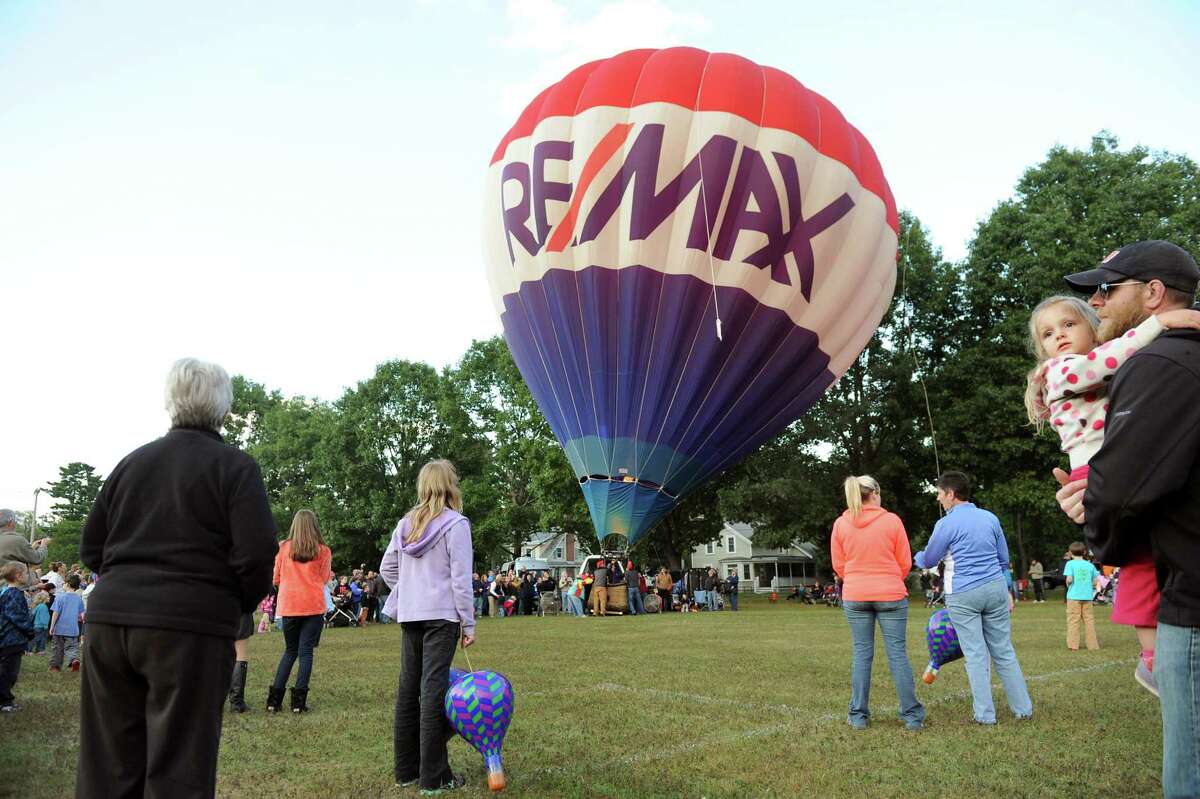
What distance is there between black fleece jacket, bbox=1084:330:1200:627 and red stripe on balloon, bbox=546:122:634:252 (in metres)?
12.7

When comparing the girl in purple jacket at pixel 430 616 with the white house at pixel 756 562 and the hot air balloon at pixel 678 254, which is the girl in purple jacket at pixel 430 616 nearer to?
the hot air balloon at pixel 678 254

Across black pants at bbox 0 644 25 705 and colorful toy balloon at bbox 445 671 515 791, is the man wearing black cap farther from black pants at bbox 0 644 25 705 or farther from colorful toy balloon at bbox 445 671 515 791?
black pants at bbox 0 644 25 705

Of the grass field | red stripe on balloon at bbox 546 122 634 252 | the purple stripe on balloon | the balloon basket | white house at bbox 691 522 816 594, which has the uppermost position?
red stripe on balloon at bbox 546 122 634 252

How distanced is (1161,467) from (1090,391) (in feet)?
1.63

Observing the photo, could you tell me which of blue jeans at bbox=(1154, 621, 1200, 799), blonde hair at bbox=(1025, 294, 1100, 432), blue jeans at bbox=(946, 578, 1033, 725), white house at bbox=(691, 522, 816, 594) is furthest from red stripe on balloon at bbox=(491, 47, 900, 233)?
white house at bbox=(691, 522, 816, 594)

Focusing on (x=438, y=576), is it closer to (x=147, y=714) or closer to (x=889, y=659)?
(x=147, y=714)

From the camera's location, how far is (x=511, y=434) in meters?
49.7

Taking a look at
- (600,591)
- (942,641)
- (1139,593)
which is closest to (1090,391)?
(1139,593)

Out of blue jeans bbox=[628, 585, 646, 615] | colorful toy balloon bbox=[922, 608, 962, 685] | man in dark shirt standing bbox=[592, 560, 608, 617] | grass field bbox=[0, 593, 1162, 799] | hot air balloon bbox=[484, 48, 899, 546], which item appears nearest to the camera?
grass field bbox=[0, 593, 1162, 799]

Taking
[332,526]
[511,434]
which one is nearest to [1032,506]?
[511,434]

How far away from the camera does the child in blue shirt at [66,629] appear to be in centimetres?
1200

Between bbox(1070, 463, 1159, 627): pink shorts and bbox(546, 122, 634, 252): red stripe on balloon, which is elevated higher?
bbox(546, 122, 634, 252): red stripe on balloon

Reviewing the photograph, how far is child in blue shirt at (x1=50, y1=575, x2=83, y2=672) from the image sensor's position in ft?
39.4

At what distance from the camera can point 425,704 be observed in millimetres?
5125
